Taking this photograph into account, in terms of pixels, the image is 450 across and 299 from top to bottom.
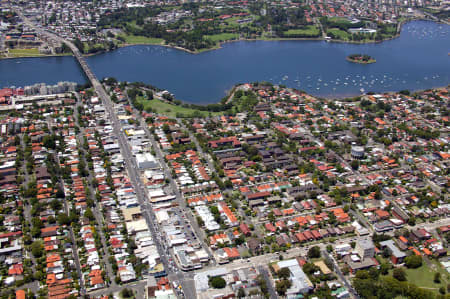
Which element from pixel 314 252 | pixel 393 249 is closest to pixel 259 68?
pixel 393 249

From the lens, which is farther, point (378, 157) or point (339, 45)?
point (339, 45)

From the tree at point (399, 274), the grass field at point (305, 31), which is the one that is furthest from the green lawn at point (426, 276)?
the grass field at point (305, 31)

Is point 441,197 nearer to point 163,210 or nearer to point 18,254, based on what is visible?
point 163,210

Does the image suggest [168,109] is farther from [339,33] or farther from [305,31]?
[339,33]

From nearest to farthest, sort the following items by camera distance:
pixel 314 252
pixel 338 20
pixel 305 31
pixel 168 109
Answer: pixel 314 252 → pixel 168 109 → pixel 305 31 → pixel 338 20

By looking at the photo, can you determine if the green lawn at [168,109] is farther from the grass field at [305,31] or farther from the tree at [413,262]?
the grass field at [305,31]

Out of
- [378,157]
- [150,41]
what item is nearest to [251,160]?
[378,157]

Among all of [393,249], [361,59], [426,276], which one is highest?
[361,59]
